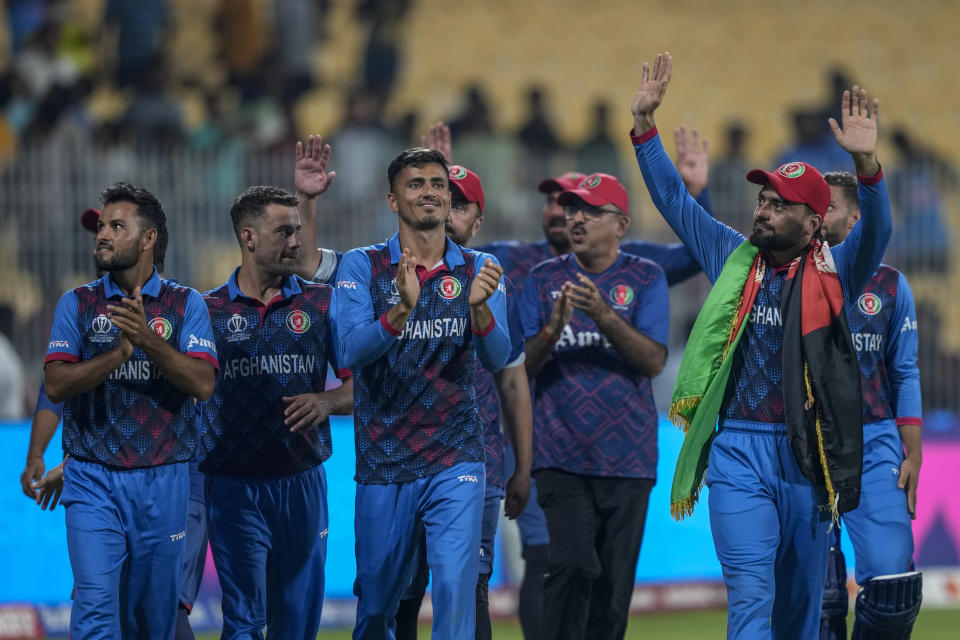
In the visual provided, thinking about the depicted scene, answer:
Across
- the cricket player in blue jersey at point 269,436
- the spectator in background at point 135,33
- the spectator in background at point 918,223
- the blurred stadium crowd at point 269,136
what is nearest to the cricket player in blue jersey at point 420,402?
the cricket player in blue jersey at point 269,436

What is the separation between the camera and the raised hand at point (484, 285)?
6012mm

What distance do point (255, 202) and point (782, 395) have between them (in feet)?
8.61

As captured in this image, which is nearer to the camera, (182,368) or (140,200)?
(182,368)

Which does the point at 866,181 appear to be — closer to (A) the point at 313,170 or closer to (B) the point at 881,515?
(B) the point at 881,515

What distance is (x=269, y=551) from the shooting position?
6.76 m

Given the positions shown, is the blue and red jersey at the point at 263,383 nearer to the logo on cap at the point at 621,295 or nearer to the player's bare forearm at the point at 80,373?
the player's bare forearm at the point at 80,373

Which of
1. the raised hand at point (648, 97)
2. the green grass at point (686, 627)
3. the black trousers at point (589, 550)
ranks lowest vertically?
the green grass at point (686, 627)

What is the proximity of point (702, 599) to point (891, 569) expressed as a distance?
4184mm

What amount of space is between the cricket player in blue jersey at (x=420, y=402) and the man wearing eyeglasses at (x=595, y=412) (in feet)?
3.70

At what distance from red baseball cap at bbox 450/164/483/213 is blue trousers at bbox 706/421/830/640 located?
1940mm

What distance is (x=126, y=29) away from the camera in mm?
16734

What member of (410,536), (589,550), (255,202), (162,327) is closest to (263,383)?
(162,327)

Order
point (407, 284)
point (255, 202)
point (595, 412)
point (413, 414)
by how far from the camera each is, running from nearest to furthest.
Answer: point (407, 284) < point (413, 414) < point (255, 202) < point (595, 412)

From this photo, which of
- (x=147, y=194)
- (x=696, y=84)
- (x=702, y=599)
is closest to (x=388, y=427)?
(x=147, y=194)
